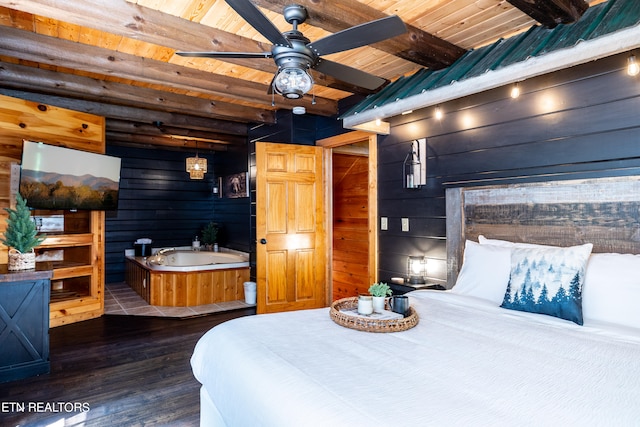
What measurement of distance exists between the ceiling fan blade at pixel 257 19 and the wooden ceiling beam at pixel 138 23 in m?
1.03

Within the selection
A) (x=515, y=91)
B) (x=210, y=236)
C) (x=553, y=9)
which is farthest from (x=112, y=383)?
(x=210, y=236)

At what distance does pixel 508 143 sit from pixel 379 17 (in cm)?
137

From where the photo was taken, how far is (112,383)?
2713 millimetres

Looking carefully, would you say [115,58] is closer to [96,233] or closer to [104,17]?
[104,17]

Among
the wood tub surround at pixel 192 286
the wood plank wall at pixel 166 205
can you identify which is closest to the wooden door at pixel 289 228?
the wood tub surround at pixel 192 286

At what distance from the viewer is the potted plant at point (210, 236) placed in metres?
7.12

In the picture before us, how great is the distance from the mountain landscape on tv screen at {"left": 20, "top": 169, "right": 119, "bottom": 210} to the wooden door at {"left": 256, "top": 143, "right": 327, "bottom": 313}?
187 centimetres

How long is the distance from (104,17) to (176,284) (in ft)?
11.3

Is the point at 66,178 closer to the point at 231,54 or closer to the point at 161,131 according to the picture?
the point at 161,131

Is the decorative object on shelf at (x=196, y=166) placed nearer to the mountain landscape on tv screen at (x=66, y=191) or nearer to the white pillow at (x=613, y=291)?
the mountain landscape on tv screen at (x=66, y=191)

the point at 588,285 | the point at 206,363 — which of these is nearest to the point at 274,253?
the point at 206,363

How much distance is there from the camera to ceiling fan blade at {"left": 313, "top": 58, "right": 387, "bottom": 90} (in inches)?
89.5

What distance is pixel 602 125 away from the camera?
2359mm

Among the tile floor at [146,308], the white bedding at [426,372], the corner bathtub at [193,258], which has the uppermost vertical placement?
the white bedding at [426,372]
